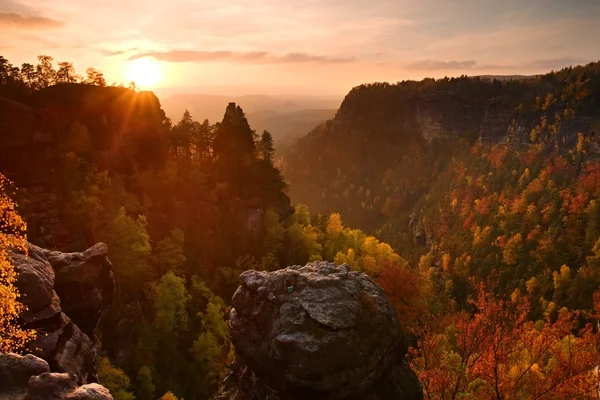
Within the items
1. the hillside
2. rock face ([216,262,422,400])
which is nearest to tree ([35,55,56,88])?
rock face ([216,262,422,400])

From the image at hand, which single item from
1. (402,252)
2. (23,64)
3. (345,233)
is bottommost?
(402,252)

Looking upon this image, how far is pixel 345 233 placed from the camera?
3479 inches

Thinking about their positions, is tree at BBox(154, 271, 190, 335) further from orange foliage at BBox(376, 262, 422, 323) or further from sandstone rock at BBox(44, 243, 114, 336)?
orange foliage at BBox(376, 262, 422, 323)

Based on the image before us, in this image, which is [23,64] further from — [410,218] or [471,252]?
[410,218]

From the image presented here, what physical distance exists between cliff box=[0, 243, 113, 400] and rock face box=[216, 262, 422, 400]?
9.79 m

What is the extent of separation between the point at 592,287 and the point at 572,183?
45383mm

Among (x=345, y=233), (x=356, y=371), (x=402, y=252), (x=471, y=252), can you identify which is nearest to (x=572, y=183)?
(x=471, y=252)

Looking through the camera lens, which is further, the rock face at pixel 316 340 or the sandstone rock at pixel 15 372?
the rock face at pixel 316 340

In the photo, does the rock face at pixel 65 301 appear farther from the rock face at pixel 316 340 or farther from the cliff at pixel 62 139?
the cliff at pixel 62 139

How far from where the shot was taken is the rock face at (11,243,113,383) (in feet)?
67.1

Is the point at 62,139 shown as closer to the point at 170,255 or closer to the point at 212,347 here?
the point at 170,255

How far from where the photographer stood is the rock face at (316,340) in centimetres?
2264

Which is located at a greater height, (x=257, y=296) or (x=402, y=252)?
(x=257, y=296)

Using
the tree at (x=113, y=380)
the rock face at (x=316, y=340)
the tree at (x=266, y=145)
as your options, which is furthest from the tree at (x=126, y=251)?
the tree at (x=266, y=145)
